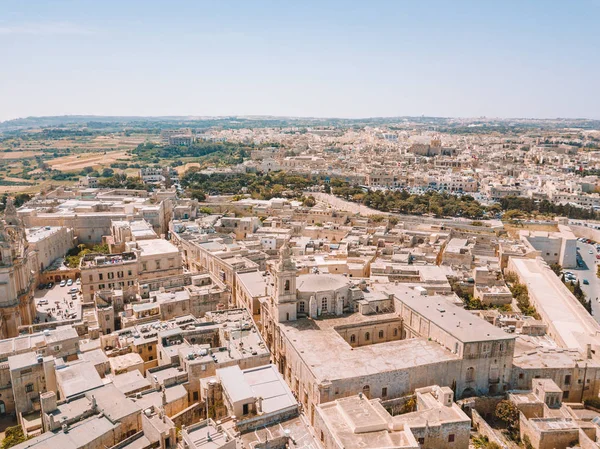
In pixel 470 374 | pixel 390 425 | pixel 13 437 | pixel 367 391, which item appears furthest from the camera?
pixel 470 374

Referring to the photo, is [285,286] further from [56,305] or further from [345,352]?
[56,305]

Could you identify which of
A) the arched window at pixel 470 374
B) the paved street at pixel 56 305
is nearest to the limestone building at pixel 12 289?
the paved street at pixel 56 305

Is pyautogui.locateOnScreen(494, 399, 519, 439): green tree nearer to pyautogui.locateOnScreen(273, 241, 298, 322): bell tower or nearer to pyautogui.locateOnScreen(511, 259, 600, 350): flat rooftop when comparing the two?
pyautogui.locateOnScreen(511, 259, 600, 350): flat rooftop

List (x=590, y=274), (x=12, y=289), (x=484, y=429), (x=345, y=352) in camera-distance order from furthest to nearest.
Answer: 1. (x=590, y=274)
2. (x=12, y=289)
3. (x=345, y=352)
4. (x=484, y=429)

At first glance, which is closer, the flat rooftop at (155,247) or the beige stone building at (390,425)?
the beige stone building at (390,425)

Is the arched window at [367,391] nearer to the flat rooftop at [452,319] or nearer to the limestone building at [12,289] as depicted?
the flat rooftop at [452,319]

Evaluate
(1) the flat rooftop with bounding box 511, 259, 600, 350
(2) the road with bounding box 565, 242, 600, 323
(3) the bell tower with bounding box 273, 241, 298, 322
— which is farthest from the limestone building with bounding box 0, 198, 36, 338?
(2) the road with bounding box 565, 242, 600, 323

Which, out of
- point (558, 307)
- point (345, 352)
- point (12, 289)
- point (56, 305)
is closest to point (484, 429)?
point (345, 352)

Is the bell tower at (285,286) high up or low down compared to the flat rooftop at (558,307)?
up
